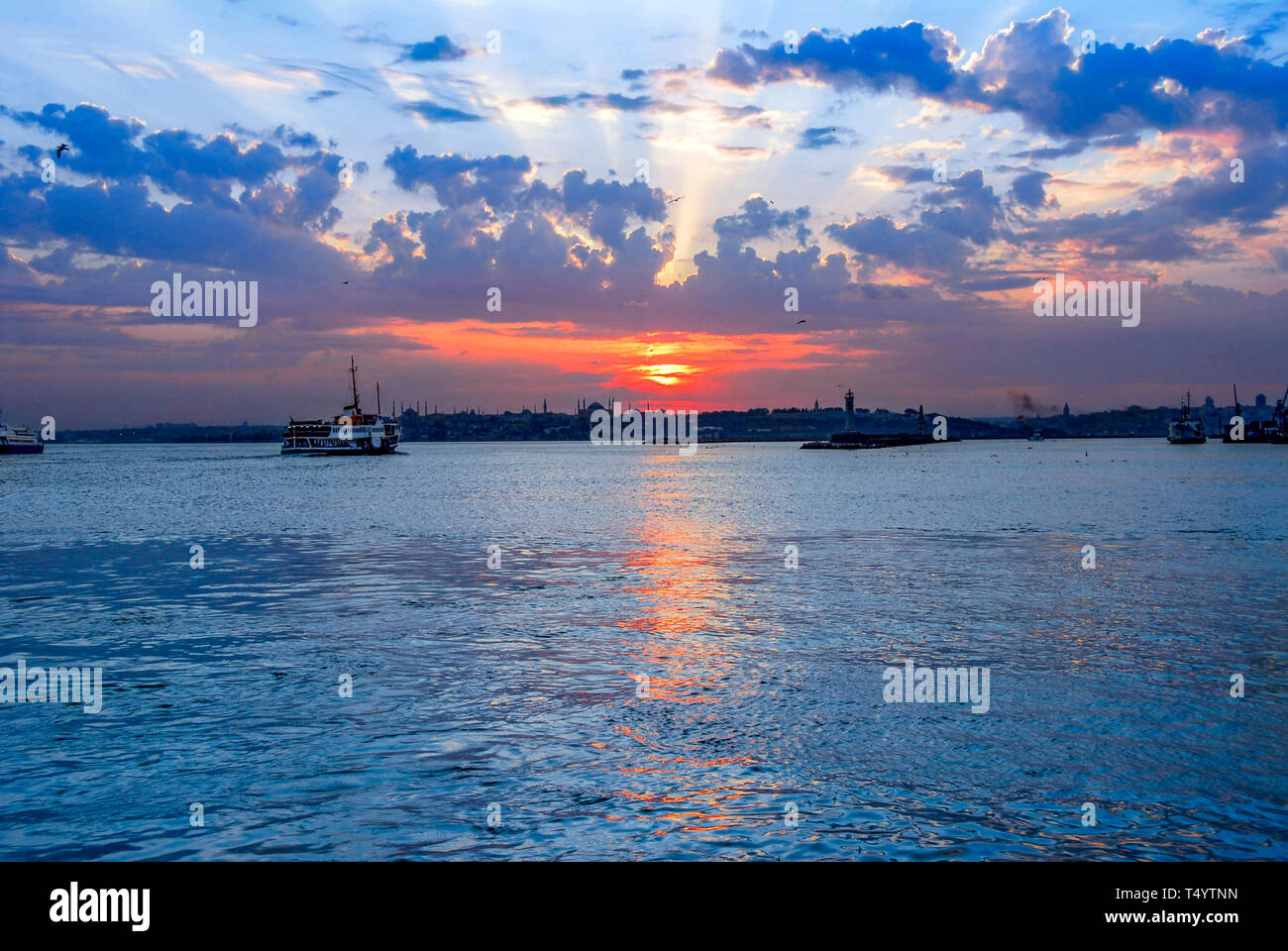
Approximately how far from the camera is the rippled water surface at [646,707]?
844 centimetres

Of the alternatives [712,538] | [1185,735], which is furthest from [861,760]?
[712,538]

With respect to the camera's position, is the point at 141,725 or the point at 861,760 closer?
the point at 861,760

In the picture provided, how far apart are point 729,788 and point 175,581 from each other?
20.6m

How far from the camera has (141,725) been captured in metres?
11.9

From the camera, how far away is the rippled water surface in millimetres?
8438

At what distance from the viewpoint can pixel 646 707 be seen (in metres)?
12.6

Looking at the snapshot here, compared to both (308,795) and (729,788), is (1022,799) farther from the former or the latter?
(308,795)
